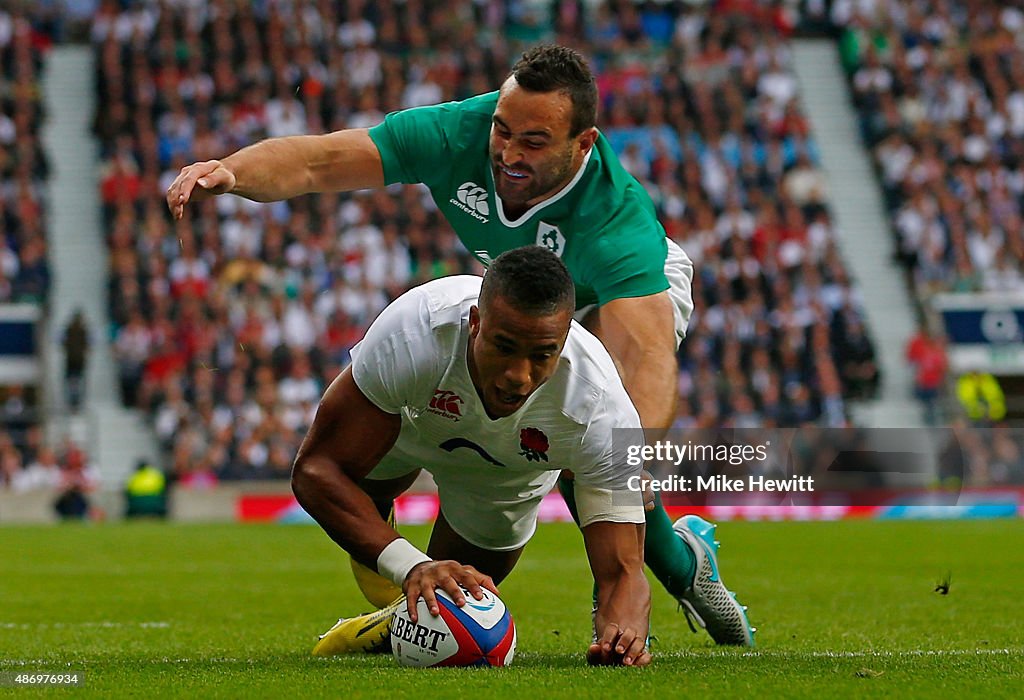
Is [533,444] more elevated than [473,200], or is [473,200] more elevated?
[473,200]

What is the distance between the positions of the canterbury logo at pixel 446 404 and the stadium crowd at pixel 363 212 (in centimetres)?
1415

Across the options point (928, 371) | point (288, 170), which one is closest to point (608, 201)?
point (288, 170)

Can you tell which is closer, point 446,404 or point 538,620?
point 446,404

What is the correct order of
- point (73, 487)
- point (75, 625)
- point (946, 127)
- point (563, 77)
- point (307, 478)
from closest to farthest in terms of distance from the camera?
point (307, 478) → point (563, 77) → point (75, 625) → point (73, 487) → point (946, 127)

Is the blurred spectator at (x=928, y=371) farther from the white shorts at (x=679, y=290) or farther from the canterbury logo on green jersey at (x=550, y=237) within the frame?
the canterbury logo on green jersey at (x=550, y=237)

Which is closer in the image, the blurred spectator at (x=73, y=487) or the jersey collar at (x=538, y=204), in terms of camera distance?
the jersey collar at (x=538, y=204)

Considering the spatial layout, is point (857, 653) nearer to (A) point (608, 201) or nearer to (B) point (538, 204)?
(A) point (608, 201)

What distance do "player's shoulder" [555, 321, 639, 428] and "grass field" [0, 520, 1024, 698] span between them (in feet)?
2.65

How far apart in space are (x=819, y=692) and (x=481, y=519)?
1.87m

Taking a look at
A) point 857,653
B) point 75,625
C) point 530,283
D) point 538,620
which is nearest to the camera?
point 530,283

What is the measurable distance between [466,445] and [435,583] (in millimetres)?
588

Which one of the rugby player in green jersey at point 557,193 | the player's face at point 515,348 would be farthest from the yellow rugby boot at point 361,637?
the player's face at point 515,348

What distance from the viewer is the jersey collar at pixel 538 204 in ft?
20.5

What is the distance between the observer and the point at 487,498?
5.84 m
